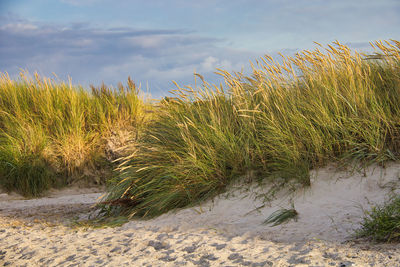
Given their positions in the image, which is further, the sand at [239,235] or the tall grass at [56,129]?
the tall grass at [56,129]

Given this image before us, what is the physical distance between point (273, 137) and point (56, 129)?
229 inches

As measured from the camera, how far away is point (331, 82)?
5.28 m

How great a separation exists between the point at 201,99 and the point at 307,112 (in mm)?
1382

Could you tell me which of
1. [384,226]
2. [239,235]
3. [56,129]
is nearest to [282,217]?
[239,235]

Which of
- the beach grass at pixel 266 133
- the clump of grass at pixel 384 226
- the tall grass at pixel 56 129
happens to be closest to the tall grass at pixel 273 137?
the beach grass at pixel 266 133

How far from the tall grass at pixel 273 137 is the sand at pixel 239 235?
0.23 m

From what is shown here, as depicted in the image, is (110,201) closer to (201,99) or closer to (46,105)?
(201,99)

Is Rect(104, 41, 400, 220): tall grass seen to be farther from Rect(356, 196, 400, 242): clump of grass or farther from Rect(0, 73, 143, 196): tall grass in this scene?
Rect(0, 73, 143, 196): tall grass

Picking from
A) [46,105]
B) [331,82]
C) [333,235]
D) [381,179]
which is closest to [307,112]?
[331,82]

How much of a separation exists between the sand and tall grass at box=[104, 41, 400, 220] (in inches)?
9.2

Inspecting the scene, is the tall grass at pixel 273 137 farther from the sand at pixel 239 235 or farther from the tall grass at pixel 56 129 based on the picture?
the tall grass at pixel 56 129

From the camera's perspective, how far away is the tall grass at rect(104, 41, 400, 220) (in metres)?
4.52

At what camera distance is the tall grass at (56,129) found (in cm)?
822

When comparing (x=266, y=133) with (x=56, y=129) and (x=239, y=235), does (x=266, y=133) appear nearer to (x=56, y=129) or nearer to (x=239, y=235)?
(x=239, y=235)
